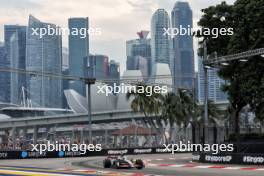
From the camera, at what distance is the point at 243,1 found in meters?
44.1

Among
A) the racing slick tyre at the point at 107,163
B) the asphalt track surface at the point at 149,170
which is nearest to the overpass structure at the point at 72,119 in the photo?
the asphalt track surface at the point at 149,170

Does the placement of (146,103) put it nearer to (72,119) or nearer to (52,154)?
(52,154)

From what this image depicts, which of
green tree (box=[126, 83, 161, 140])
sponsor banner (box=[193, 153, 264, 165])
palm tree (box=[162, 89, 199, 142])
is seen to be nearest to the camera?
sponsor banner (box=[193, 153, 264, 165])

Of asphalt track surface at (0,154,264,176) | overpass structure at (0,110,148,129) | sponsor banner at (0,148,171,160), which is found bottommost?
sponsor banner at (0,148,171,160)

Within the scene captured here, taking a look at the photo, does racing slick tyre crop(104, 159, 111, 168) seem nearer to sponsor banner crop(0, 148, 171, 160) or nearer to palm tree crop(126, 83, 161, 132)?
sponsor banner crop(0, 148, 171, 160)

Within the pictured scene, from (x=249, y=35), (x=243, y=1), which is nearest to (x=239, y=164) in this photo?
(x=249, y=35)

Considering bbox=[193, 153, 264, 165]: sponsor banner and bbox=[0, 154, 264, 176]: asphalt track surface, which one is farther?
bbox=[193, 153, 264, 165]: sponsor banner

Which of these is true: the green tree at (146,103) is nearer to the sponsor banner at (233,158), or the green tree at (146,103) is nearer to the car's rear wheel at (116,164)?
the sponsor banner at (233,158)

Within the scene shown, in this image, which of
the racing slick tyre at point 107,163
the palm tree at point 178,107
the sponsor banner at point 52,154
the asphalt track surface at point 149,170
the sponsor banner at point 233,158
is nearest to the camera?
the asphalt track surface at point 149,170

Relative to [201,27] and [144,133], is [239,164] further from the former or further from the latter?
[144,133]

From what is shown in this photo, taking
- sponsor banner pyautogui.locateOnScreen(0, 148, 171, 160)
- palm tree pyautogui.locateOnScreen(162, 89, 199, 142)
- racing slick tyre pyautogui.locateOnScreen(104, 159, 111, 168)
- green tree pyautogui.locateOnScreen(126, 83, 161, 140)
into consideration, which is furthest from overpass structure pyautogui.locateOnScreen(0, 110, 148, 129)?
racing slick tyre pyautogui.locateOnScreen(104, 159, 111, 168)

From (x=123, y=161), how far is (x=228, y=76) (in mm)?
18787

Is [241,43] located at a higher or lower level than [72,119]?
higher

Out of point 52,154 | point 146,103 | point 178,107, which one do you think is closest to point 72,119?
point 146,103
